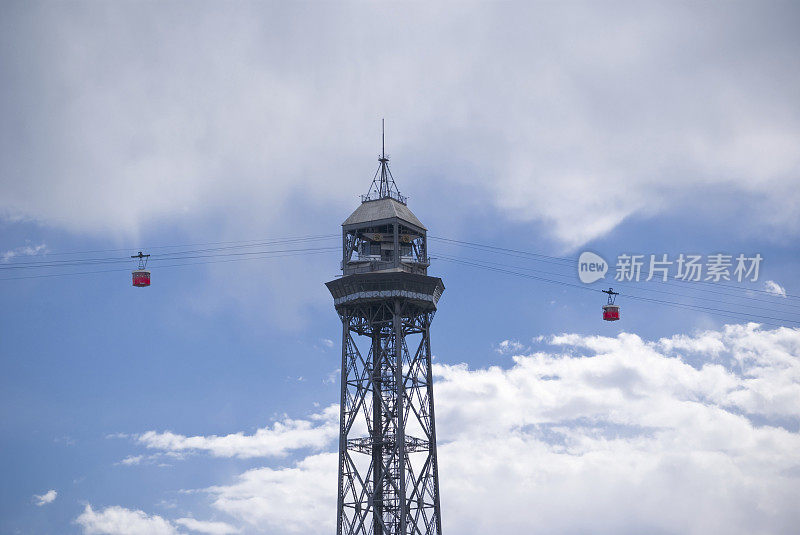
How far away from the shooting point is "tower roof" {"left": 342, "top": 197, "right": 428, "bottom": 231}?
131000 mm

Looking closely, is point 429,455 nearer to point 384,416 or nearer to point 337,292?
point 384,416

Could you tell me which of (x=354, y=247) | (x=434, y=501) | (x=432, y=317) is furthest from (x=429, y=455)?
(x=354, y=247)

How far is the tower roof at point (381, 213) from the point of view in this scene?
131 metres

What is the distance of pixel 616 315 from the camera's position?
356 feet

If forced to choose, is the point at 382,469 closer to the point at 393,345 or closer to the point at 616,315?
the point at 393,345

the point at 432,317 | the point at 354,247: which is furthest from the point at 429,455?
the point at 354,247

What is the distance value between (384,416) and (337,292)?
1411 centimetres

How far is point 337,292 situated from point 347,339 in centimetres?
532

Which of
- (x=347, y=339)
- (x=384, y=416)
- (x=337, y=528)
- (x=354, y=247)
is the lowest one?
(x=337, y=528)

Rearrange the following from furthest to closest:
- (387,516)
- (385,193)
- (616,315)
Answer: (385,193)
(387,516)
(616,315)

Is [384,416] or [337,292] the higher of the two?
[337,292]

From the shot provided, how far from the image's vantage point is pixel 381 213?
5182 inches

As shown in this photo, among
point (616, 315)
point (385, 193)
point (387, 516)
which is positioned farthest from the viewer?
point (385, 193)

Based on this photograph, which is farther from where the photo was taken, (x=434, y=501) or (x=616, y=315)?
(x=434, y=501)
